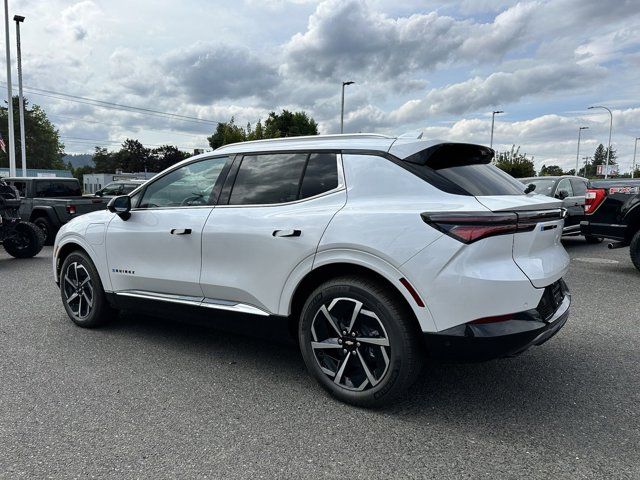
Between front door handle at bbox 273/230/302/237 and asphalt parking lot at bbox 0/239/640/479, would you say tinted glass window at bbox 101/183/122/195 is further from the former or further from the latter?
front door handle at bbox 273/230/302/237

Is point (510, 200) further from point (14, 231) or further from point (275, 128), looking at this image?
point (275, 128)

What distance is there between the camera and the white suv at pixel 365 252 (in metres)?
2.71

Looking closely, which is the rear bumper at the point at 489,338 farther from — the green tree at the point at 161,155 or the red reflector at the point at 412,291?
the green tree at the point at 161,155

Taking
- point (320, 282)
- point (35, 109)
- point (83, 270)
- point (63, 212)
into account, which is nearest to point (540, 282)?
point (320, 282)

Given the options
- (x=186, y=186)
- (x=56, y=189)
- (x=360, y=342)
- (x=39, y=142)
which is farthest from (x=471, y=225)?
(x=39, y=142)

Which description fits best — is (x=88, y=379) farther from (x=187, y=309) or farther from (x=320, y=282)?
(x=320, y=282)

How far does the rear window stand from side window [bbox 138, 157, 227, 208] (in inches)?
64.3

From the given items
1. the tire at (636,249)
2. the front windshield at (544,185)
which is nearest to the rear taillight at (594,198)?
the tire at (636,249)

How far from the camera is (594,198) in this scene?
813 cm

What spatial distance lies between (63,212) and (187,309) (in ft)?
28.8

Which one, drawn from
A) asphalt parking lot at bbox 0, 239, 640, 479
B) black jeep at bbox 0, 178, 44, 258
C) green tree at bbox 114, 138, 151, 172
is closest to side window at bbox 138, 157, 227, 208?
asphalt parking lot at bbox 0, 239, 640, 479

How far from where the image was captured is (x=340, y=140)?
346cm

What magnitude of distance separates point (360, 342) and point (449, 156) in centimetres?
132

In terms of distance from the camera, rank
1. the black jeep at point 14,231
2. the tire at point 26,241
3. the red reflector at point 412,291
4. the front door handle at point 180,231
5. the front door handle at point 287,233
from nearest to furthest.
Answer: the red reflector at point 412,291
the front door handle at point 287,233
the front door handle at point 180,231
the black jeep at point 14,231
the tire at point 26,241
